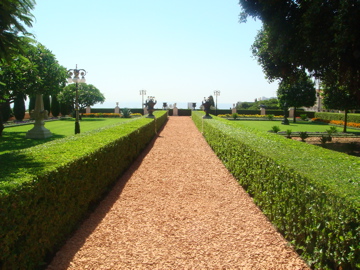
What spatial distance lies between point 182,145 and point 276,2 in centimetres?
666

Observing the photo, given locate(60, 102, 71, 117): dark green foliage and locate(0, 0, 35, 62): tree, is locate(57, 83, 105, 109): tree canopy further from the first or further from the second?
locate(0, 0, 35, 62): tree

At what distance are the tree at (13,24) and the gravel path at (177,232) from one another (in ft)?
11.7

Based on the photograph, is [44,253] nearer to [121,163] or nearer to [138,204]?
[138,204]

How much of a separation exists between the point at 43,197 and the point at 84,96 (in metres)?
37.4

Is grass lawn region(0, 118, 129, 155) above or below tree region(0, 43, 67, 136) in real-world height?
below

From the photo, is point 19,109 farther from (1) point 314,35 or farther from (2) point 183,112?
(1) point 314,35

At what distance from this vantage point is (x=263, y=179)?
18.2 feet

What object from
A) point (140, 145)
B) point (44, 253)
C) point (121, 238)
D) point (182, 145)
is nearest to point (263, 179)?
point (121, 238)

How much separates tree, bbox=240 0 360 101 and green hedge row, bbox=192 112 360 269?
15.3ft

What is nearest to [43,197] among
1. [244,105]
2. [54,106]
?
[54,106]

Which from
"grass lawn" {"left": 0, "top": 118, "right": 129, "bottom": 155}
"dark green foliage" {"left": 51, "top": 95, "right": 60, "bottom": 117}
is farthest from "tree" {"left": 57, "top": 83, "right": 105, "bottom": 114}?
"grass lawn" {"left": 0, "top": 118, "right": 129, "bottom": 155}

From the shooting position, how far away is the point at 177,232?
15.4 ft

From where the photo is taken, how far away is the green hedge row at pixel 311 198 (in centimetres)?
295

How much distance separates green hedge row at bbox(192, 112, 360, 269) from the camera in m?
2.95
